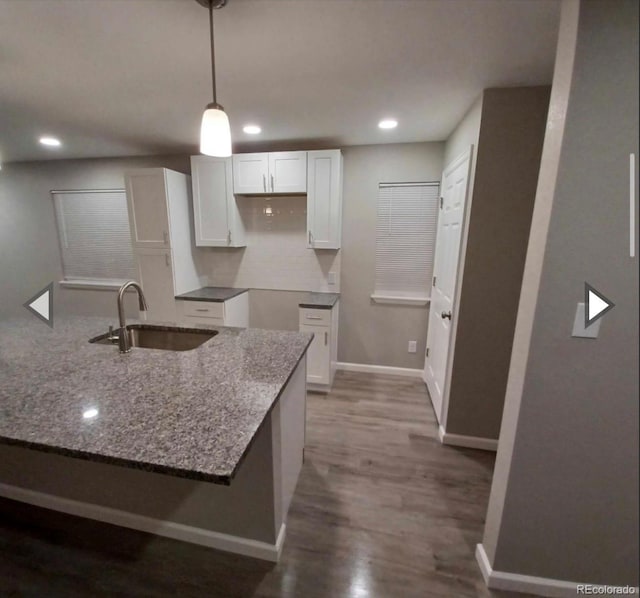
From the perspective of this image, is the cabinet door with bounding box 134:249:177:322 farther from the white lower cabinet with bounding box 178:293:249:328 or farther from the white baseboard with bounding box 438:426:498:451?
the white baseboard with bounding box 438:426:498:451

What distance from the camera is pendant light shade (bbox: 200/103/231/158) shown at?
1.14m

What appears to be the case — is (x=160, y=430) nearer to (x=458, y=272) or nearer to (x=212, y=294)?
(x=458, y=272)

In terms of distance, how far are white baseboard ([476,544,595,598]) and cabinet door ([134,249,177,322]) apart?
2.98 m

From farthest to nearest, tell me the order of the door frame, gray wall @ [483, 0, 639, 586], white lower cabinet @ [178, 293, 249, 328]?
white lower cabinet @ [178, 293, 249, 328], the door frame, gray wall @ [483, 0, 639, 586]

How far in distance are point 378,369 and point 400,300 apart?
813 mm

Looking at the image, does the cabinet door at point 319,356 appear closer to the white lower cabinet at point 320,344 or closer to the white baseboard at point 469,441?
the white lower cabinet at point 320,344

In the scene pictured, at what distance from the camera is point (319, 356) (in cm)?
271

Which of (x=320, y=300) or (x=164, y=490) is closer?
(x=164, y=490)

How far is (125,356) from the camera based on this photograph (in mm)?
1333

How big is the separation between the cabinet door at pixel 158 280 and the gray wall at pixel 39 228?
2.84 feet

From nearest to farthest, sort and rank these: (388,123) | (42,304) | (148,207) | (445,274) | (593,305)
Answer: (593,305), (42,304), (388,123), (445,274), (148,207)

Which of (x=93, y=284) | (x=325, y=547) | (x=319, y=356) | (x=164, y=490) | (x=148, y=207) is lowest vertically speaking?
(x=325, y=547)

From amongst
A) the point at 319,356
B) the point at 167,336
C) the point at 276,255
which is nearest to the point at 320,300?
the point at 319,356

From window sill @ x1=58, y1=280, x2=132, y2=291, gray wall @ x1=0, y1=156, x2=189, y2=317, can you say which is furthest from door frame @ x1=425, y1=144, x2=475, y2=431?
window sill @ x1=58, y1=280, x2=132, y2=291
